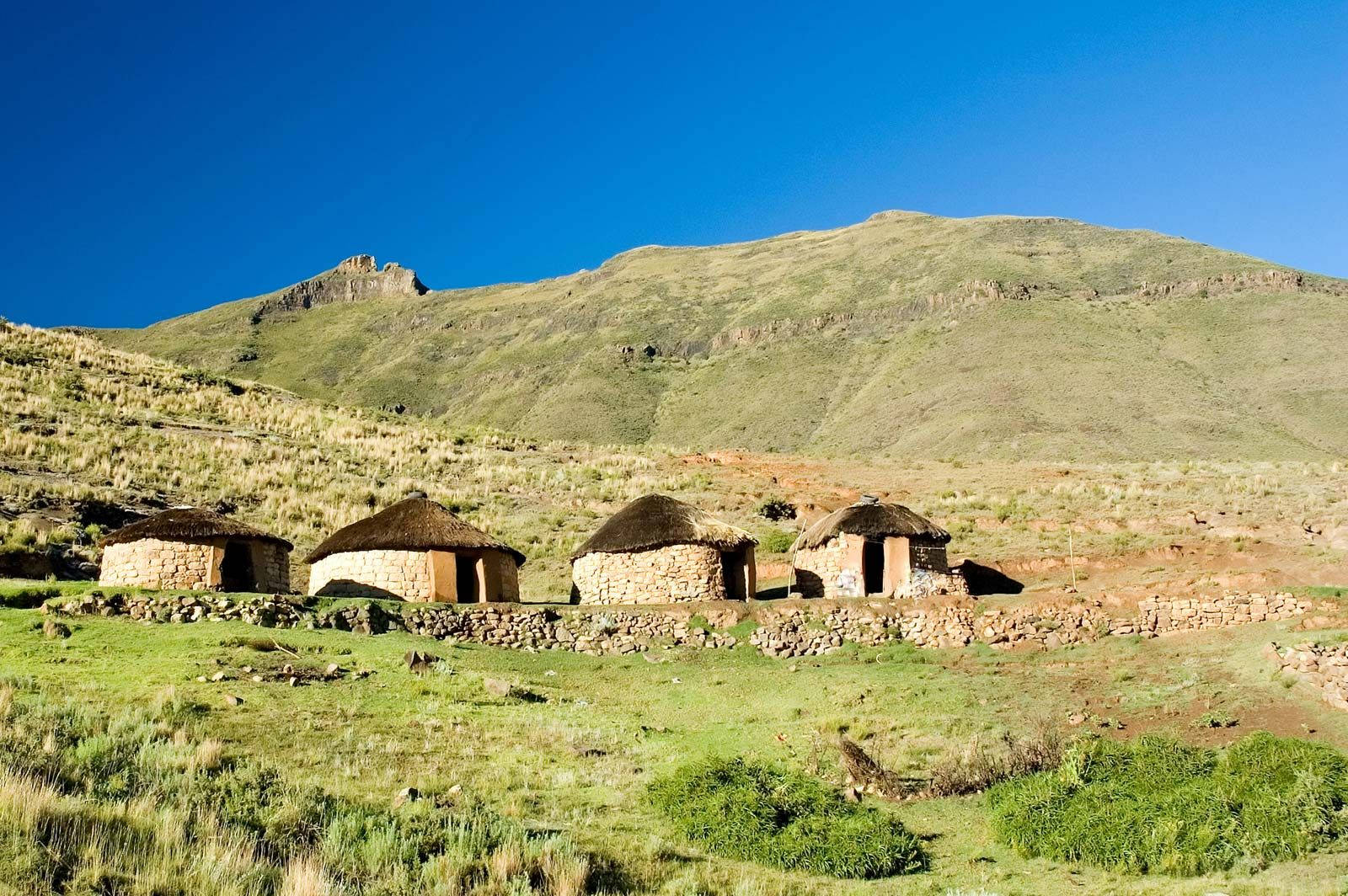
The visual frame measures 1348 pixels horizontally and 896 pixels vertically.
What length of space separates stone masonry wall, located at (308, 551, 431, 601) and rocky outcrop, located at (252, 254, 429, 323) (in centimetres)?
15519

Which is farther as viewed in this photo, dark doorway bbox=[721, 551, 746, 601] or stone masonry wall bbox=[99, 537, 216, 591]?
dark doorway bbox=[721, 551, 746, 601]

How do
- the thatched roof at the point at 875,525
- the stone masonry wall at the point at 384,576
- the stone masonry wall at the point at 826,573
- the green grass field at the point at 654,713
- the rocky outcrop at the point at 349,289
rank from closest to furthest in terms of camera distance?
1. the green grass field at the point at 654,713
2. the stone masonry wall at the point at 384,576
3. the thatched roof at the point at 875,525
4. the stone masonry wall at the point at 826,573
5. the rocky outcrop at the point at 349,289

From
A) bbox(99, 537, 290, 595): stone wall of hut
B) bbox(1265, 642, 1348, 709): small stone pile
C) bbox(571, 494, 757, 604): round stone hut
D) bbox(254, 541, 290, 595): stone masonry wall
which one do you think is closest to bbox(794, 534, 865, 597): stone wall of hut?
bbox(571, 494, 757, 604): round stone hut

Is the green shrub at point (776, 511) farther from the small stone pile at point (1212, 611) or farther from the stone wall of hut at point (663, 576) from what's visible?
the small stone pile at point (1212, 611)

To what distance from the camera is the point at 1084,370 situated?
74.8 meters

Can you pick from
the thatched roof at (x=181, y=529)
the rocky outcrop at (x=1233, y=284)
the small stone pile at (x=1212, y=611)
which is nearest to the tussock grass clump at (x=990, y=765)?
the small stone pile at (x=1212, y=611)

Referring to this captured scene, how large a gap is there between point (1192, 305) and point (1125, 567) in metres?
71.4

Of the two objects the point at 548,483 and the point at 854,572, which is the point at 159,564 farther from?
the point at 548,483

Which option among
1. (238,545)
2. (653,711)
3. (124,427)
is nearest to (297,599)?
(238,545)

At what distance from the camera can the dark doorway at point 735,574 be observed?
24953 mm

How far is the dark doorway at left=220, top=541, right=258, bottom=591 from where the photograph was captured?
2284 cm

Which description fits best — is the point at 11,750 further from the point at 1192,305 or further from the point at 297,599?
the point at 1192,305

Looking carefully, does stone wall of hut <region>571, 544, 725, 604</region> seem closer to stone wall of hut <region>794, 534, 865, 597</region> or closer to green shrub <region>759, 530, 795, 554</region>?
stone wall of hut <region>794, 534, 865, 597</region>

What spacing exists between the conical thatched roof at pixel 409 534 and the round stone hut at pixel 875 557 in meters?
7.87
